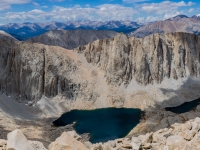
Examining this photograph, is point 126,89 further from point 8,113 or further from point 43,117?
point 8,113

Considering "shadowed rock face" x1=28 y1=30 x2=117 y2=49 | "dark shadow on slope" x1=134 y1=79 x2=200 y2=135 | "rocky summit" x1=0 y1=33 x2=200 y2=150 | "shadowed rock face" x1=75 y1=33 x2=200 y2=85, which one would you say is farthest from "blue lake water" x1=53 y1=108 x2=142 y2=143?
"shadowed rock face" x1=28 y1=30 x2=117 y2=49

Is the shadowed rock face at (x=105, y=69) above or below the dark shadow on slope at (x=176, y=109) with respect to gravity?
above

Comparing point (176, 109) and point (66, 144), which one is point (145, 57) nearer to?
point (176, 109)

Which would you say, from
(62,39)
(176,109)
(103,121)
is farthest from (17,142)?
(62,39)

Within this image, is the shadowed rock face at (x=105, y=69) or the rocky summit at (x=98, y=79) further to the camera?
the shadowed rock face at (x=105, y=69)

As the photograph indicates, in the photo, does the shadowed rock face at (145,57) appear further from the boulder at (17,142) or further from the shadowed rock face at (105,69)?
the boulder at (17,142)

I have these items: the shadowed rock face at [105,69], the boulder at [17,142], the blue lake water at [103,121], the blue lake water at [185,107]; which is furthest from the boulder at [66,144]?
the blue lake water at [185,107]

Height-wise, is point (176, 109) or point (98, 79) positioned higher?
point (98, 79)
